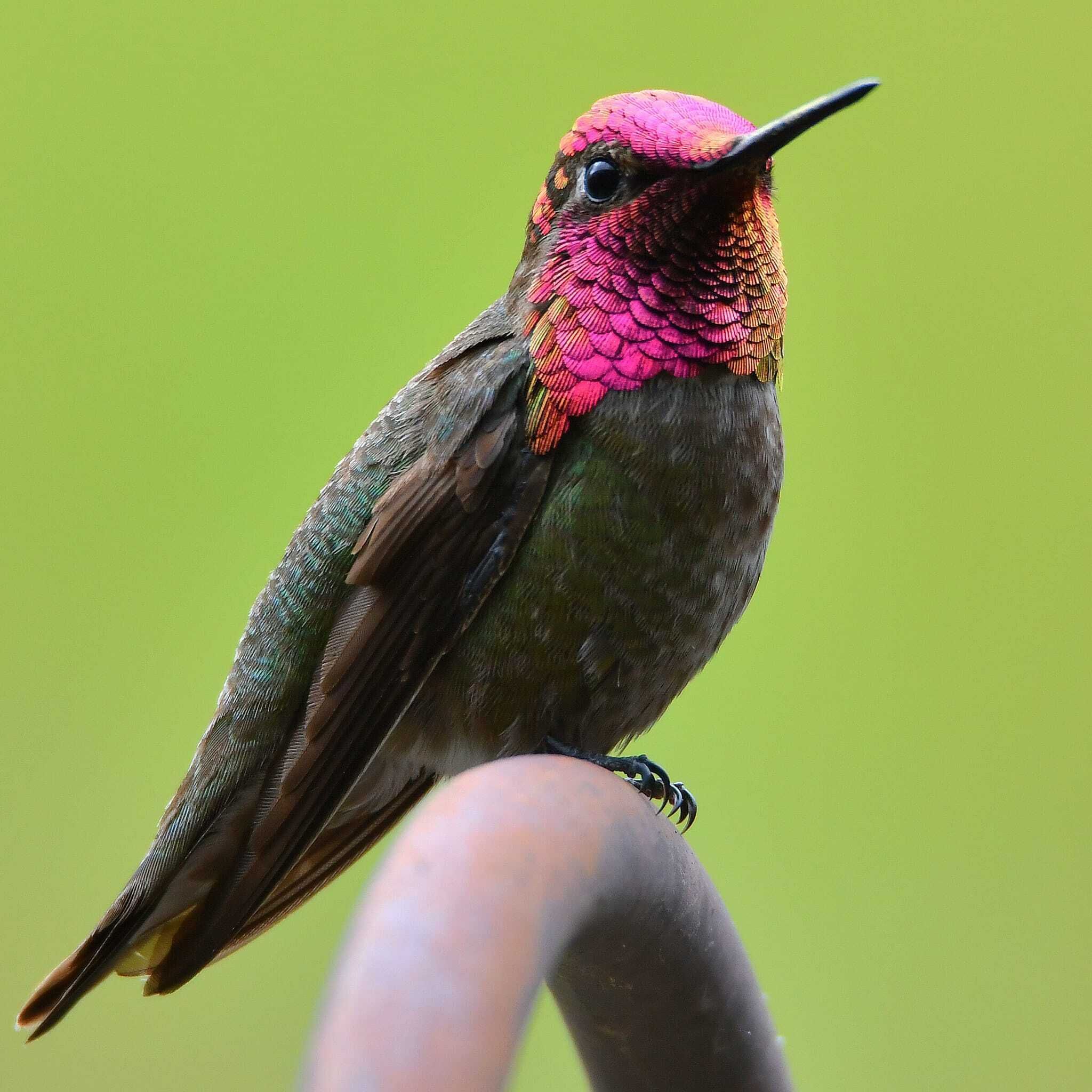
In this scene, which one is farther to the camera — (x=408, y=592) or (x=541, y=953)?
(x=408, y=592)

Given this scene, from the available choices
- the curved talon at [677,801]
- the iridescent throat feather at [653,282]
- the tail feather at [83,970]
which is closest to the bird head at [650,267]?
the iridescent throat feather at [653,282]

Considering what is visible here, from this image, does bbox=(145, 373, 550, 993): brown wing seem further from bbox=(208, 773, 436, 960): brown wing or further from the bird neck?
bbox=(208, 773, 436, 960): brown wing

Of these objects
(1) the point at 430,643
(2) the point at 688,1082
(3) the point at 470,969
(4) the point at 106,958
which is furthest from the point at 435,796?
(4) the point at 106,958

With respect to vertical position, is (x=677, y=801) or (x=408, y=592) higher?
(x=408, y=592)

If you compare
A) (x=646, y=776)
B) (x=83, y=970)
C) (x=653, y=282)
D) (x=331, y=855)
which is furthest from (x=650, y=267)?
(x=83, y=970)

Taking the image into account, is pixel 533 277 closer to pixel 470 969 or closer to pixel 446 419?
pixel 446 419

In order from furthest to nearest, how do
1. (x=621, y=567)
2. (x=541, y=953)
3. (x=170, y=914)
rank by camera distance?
(x=170, y=914), (x=621, y=567), (x=541, y=953)

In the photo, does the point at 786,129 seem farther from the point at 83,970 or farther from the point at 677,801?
the point at 83,970
